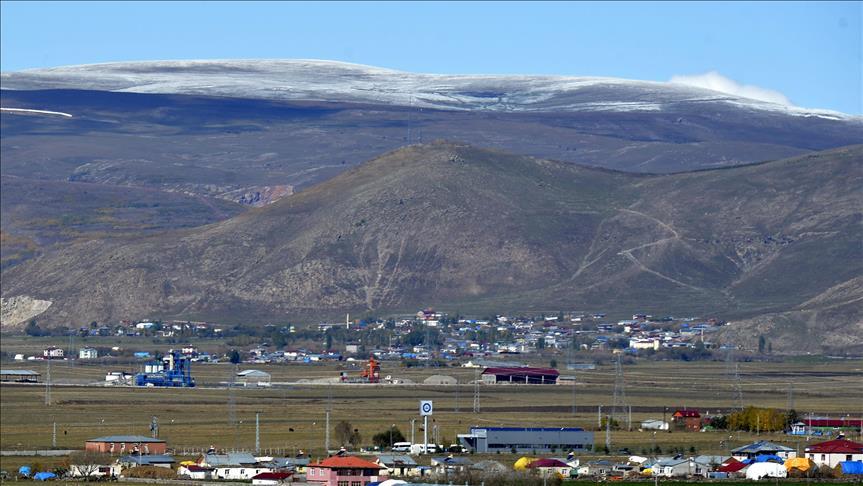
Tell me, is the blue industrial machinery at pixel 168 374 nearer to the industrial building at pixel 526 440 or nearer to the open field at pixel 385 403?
the open field at pixel 385 403

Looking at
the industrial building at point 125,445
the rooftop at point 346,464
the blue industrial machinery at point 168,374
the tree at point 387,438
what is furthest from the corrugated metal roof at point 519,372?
the rooftop at point 346,464

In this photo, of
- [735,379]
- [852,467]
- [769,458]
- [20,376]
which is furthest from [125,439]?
[735,379]

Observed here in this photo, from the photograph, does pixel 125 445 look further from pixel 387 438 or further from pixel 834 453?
pixel 834 453

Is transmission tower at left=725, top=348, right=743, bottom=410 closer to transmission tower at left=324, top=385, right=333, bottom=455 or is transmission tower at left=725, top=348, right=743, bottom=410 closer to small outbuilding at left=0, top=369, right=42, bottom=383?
transmission tower at left=324, top=385, right=333, bottom=455

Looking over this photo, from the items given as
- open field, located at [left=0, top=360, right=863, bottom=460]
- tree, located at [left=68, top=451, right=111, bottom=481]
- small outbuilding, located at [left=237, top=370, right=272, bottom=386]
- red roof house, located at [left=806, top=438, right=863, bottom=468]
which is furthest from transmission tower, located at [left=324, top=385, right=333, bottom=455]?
red roof house, located at [left=806, top=438, right=863, bottom=468]

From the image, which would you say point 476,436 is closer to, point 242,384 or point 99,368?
point 242,384

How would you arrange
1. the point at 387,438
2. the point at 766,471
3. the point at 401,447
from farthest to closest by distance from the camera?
the point at 387,438 < the point at 401,447 < the point at 766,471
